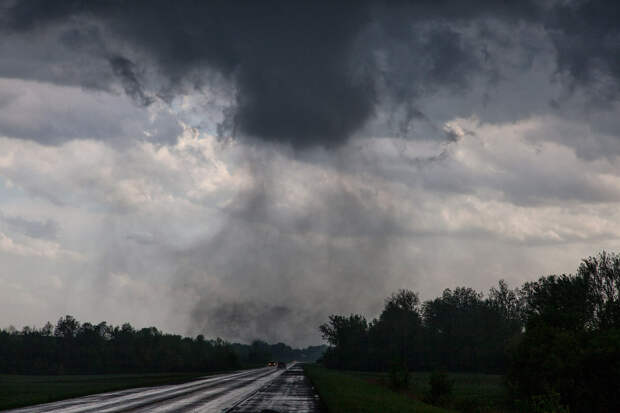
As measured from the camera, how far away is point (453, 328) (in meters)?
147

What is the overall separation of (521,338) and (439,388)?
9.81 m

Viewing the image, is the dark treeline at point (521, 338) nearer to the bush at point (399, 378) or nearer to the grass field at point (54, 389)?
the bush at point (399, 378)

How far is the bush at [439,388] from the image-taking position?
4481cm

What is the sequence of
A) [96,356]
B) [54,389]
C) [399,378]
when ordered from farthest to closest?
[96,356] → [399,378] → [54,389]

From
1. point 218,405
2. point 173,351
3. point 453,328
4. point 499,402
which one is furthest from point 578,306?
point 173,351

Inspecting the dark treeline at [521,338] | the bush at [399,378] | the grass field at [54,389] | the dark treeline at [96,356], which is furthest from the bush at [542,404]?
the dark treeline at [96,356]

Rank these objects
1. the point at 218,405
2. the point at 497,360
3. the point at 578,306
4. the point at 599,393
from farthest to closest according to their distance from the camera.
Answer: the point at 497,360, the point at 578,306, the point at 599,393, the point at 218,405

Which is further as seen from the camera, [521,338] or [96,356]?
[96,356]

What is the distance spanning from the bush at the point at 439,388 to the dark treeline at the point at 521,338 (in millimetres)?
929

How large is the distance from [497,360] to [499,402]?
75.9 metres

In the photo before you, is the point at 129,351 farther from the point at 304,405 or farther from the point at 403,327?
the point at 304,405

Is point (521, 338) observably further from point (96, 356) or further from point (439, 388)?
point (96, 356)

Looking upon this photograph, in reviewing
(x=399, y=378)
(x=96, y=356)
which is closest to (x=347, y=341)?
(x=96, y=356)

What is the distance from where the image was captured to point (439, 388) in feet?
149
